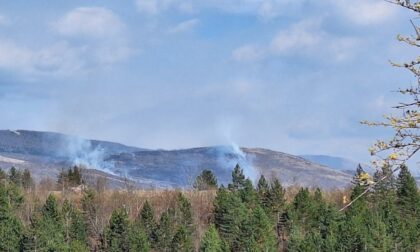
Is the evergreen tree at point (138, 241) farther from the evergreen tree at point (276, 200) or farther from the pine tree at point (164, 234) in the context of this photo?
the evergreen tree at point (276, 200)

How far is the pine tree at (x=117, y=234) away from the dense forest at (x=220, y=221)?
117 mm

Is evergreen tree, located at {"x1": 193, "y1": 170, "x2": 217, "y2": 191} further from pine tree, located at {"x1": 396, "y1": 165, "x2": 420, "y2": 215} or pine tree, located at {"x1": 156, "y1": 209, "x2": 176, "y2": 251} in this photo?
pine tree, located at {"x1": 396, "y1": 165, "x2": 420, "y2": 215}

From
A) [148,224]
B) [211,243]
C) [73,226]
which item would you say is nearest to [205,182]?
[148,224]

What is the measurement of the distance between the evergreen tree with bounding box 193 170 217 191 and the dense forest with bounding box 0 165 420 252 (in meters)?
0.46

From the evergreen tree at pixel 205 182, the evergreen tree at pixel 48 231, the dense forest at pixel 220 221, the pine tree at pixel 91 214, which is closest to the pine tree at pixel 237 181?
the dense forest at pixel 220 221

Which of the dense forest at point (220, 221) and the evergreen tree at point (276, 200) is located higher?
the evergreen tree at point (276, 200)

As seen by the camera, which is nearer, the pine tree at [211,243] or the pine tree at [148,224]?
the pine tree at [211,243]

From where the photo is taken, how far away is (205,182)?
128375 mm

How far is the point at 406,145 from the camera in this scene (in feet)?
24.6

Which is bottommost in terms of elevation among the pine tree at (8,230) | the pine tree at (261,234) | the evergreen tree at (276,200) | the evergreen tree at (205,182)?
the pine tree at (8,230)

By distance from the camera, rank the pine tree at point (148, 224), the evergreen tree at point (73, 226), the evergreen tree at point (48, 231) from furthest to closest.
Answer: the pine tree at point (148, 224) < the evergreen tree at point (73, 226) < the evergreen tree at point (48, 231)

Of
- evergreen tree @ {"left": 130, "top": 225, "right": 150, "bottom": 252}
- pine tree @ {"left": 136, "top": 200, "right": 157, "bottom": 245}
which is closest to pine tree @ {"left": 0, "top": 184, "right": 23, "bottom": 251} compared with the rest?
evergreen tree @ {"left": 130, "top": 225, "right": 150, "bottom": 252}

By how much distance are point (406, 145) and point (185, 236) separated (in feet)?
256

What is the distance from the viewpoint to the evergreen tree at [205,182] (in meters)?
124
